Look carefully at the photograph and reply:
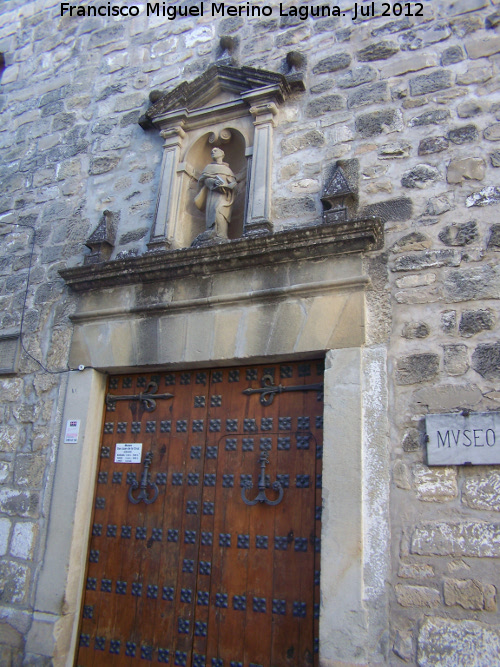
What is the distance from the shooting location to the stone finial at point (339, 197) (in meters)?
3.42

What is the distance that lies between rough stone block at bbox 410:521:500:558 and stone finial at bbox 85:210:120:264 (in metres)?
2.72

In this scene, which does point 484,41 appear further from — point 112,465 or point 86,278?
point 112,465

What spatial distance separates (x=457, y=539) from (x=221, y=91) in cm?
328

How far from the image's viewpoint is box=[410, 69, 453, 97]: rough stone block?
3459mm

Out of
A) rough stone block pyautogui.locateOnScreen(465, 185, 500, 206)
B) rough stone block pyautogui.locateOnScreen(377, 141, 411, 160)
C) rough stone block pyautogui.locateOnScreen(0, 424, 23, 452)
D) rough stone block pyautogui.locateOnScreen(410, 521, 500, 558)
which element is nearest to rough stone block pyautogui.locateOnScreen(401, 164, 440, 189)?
rough stone block pyautogui.locateOnScreen(377, 141, 411, 160)

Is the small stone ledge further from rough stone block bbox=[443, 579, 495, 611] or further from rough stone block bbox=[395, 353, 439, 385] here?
rough stone block bbox=[443, 579, 495, 611]

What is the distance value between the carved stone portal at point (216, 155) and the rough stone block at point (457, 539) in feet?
6.29

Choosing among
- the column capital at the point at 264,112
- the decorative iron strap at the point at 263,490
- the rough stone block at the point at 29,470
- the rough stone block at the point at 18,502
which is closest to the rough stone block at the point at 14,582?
the rough stone block at the point at 18,502

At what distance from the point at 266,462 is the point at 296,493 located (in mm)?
237

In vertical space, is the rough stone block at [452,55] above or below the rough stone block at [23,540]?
above

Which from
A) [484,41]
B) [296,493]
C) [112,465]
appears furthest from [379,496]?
[484,41]

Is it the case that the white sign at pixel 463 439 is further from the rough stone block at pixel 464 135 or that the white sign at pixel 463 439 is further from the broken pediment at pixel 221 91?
the broken pediment at pixel 221 91

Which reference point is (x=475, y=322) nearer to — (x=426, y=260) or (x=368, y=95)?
(x=426, y=260)

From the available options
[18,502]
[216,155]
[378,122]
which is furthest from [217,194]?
[18,502]
